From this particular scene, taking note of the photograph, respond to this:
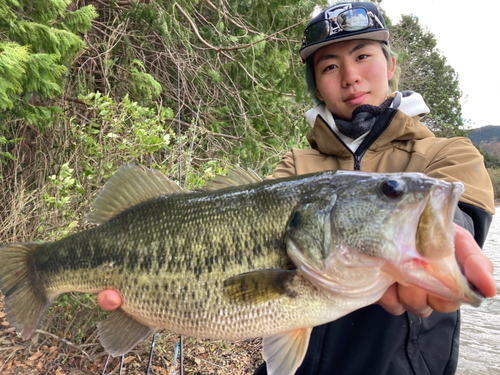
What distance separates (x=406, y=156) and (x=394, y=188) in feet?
2.62

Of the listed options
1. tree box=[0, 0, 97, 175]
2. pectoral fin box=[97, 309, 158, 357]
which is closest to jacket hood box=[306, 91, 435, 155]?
pectoral fin box=[97, 309, 158, 357]

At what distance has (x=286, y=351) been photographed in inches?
56.4

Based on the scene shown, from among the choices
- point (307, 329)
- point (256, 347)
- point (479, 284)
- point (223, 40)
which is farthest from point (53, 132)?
point (479, 284)

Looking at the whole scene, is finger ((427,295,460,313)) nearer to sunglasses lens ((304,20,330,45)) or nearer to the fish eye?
the fish eye

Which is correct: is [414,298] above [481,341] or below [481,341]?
above

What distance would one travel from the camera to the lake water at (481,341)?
4.70 m

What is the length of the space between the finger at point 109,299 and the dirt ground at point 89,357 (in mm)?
2093

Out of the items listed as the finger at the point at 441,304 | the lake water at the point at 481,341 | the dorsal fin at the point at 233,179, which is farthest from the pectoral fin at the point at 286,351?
the lake water at the point at 481,341

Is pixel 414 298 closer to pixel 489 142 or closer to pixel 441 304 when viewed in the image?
pixel 441 304

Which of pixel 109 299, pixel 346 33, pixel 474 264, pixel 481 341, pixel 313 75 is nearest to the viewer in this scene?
pixel 474 264

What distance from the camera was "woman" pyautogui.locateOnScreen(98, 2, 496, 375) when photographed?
1.56 meters

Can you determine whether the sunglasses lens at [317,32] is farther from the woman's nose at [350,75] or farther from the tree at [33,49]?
the tree at [33,49]

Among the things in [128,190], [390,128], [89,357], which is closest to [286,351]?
[128,190]

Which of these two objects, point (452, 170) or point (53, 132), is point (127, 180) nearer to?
point (452, 170)
